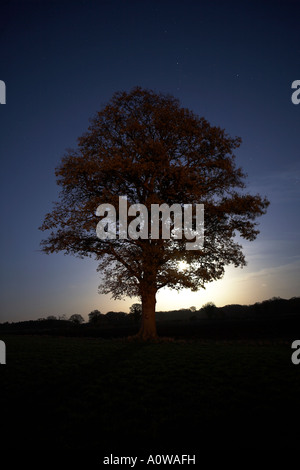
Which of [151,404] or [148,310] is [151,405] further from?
[148,310]

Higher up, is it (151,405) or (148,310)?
(148,310)

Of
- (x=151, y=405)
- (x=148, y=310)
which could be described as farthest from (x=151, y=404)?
(x=148, y=310)

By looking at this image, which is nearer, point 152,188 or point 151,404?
point 151,404

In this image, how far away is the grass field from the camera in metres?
6.43

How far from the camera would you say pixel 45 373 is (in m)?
12.2

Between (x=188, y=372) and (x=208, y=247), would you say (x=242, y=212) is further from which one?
(x=188, y=372)

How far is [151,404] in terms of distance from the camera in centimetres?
855

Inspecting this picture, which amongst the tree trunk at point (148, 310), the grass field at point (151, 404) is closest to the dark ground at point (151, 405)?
the grass field at point (151, 404)

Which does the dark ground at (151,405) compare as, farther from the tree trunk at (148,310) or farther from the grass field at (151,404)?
the tree trunk at (148,310)

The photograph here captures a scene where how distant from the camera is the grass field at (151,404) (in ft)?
21.1

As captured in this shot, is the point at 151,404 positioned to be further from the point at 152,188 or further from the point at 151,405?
the point at 152,188

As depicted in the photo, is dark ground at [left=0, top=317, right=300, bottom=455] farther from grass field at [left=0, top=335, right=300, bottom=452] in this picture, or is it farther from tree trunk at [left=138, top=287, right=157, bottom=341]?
tree trunk at [left=138, top=287, right=157, bottom=341]

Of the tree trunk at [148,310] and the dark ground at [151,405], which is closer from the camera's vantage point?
the dark ground at [151,405]
